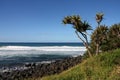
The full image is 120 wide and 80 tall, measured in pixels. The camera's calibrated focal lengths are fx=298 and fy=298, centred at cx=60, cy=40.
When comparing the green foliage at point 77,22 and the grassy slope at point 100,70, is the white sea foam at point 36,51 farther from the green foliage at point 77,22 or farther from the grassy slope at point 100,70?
the grassy slope at point 100,70

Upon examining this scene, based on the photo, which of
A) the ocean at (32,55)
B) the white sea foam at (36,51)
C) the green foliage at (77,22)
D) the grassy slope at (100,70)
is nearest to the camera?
the grassy slope at (100,70)

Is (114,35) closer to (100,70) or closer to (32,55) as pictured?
(32,55)

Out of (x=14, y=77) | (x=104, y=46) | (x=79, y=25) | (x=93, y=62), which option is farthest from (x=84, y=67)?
(x=104, y=46)

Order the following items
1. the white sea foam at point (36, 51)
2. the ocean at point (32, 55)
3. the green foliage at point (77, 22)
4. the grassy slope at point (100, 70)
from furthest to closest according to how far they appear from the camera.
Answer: the white sea foam at point (36, 51) → the ocean at point (32, 55) → the green foliage at point (77, 22) → the grassy slope at point (100, 70)

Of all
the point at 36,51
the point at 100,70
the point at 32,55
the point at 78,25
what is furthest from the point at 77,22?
the point at 36,51

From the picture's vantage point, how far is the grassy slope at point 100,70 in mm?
11383

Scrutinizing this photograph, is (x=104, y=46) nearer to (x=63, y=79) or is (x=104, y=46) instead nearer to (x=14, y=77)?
(x=14, y=77)

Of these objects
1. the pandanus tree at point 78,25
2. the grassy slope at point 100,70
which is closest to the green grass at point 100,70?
the grassy slope at point 100,70

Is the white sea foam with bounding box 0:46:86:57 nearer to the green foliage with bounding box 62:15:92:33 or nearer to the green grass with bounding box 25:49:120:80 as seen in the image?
the green foliage with bounding box 62:15:92:33

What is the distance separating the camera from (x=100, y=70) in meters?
12.1

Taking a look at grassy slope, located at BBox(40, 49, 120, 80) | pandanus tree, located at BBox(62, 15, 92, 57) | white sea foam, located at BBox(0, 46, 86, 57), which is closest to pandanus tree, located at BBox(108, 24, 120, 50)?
pandanus tree, located at BBox(62, 15, 92, 57)

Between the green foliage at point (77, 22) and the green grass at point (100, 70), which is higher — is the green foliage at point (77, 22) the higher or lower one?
the higher one

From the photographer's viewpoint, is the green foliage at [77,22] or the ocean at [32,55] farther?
the ocean at [32,55]

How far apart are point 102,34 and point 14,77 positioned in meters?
10.4
